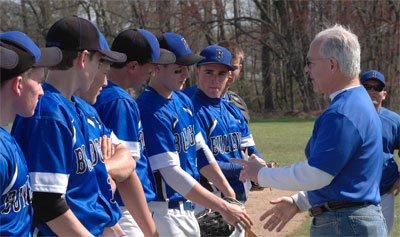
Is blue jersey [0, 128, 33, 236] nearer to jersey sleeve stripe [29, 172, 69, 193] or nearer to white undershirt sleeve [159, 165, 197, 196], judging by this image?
jersey sleeve stripe [29, 172, 69, 193]

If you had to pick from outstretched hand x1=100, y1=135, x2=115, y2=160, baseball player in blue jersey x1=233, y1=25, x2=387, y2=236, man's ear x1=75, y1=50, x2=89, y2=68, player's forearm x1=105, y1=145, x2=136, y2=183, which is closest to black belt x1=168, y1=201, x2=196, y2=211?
baseball player in blue jersey x1=233, y1=25, x2=387, y2=236

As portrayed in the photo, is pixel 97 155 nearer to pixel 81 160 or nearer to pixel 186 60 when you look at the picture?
pixel 81 160

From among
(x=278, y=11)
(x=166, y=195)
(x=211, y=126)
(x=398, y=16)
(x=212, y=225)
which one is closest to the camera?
(x=166, y=195)

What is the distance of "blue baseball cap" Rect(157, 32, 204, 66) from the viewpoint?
416cm

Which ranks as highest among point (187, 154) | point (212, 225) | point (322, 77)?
point (322, 77)

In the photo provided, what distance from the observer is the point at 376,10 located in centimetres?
3494

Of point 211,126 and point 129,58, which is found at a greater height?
point 129,58

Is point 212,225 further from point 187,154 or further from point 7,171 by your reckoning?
point 7,171

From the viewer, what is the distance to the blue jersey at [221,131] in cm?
493

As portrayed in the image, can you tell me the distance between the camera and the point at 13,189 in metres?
2.31

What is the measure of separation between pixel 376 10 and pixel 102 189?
115 ft

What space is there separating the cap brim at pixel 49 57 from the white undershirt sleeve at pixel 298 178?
1641mm

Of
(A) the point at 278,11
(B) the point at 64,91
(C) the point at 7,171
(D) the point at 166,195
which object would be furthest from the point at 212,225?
(A) the point at 278,11

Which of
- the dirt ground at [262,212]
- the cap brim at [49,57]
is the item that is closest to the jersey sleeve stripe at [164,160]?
the cap brim at [49,57]
